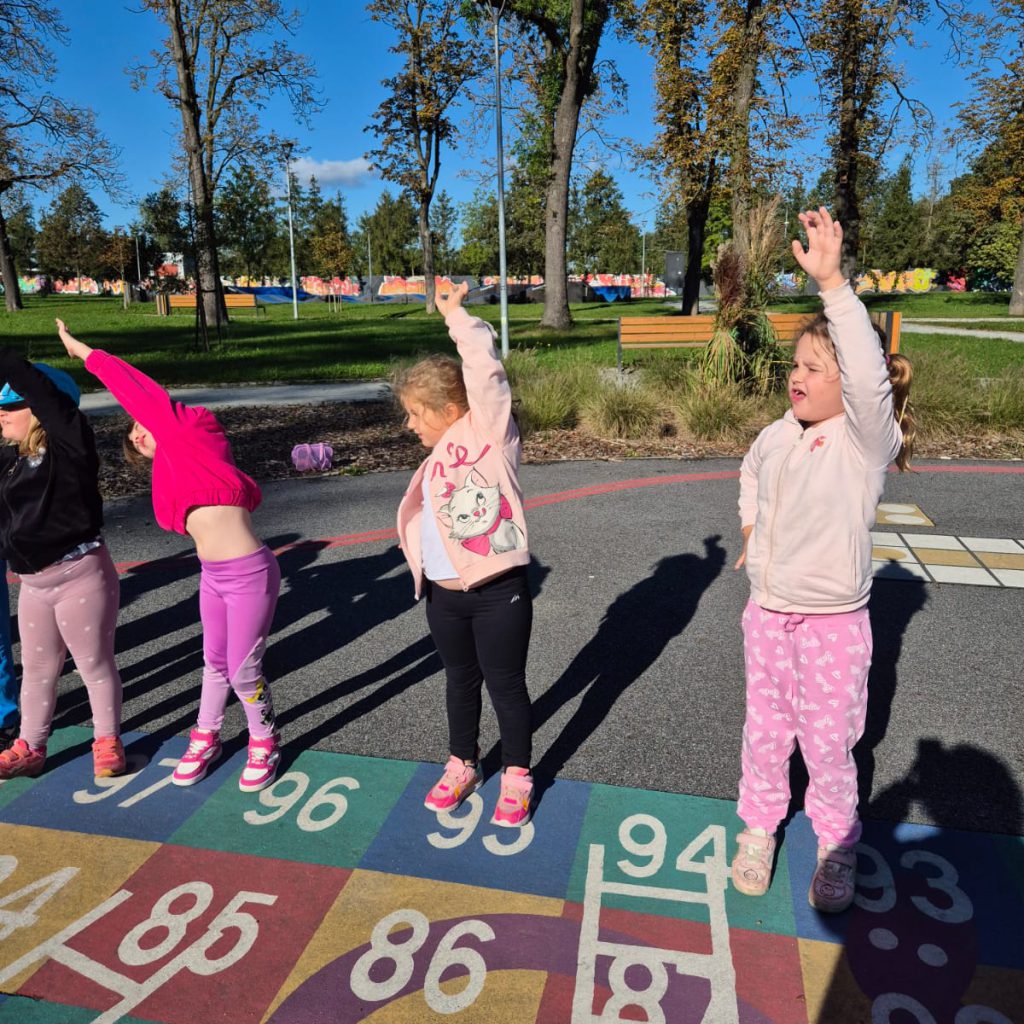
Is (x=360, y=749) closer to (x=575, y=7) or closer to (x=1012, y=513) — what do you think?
(x=1012, y=513)

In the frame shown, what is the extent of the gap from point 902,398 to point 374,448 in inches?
290

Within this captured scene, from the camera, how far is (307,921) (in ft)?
7.82

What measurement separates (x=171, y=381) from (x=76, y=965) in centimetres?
1406

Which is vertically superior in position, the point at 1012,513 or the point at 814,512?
the point at 814,512

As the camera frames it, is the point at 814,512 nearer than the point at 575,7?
Yes

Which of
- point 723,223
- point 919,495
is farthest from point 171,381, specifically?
point 723,223

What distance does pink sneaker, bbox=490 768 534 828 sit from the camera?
9.22 ft

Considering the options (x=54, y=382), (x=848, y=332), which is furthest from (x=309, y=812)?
(x=848, y=332)

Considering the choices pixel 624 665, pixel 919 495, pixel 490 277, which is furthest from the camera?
pixel 490 277

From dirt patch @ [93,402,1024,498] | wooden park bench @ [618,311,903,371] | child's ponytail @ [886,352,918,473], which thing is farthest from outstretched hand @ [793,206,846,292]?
wooden park bench @ [618,311,903,371]

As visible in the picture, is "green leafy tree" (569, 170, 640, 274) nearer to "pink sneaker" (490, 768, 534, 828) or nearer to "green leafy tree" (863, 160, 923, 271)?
"green leafy tree" (863, 160, 923, 271)

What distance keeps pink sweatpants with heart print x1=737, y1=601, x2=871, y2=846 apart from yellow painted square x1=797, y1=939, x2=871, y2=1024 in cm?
33

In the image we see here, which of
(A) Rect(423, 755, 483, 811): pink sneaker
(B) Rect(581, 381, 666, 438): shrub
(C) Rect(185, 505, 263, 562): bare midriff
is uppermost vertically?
(C) Rect(185, 505, 263, 562): bare midriff

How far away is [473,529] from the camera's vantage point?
2.66m
